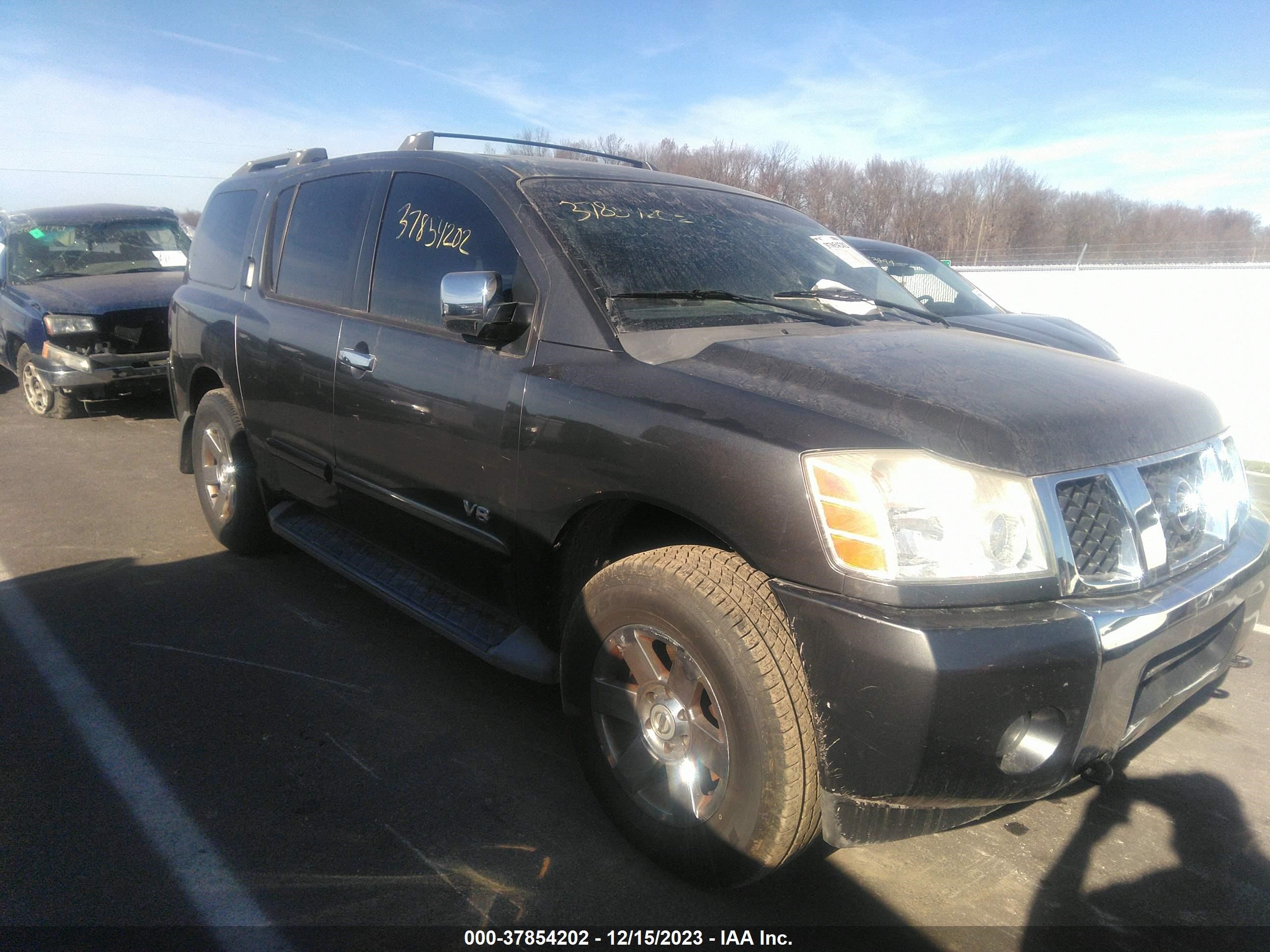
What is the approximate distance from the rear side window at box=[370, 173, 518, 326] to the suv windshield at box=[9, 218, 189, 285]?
666 cm

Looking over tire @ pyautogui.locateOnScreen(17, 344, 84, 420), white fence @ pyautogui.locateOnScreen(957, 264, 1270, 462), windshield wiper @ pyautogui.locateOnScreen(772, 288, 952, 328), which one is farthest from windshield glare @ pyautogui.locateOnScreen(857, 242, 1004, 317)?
tire @ pyautogui.locateOnScreen(17, 344, 84, 420)

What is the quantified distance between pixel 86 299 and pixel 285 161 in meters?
4.50

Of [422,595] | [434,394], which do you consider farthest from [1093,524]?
[422,595]

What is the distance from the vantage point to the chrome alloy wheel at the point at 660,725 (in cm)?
222

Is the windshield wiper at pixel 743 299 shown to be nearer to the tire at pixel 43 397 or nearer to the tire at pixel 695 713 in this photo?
the tire at pixel 695 713

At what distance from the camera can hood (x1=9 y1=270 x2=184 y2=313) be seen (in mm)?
7793

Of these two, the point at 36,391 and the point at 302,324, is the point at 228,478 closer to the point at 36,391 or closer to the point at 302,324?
the point at 302,324

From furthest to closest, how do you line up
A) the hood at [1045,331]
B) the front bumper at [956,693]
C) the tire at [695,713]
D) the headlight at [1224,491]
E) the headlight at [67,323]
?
the headlight at [67,323]
the hood at [1045,331]
the headlight at [1224,491]
the tire at [695,713]
the front bumper at [956,693]

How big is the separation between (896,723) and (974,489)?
541 mm

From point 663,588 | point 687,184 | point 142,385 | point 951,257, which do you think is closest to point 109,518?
point 142,385

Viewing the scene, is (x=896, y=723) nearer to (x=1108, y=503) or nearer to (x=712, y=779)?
(x=712, y=779)

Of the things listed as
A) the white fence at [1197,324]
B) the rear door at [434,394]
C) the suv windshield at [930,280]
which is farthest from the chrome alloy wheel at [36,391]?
the white fence at [1197,324]

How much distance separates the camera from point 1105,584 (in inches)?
81.4

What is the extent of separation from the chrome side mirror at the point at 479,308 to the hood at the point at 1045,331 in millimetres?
4019
